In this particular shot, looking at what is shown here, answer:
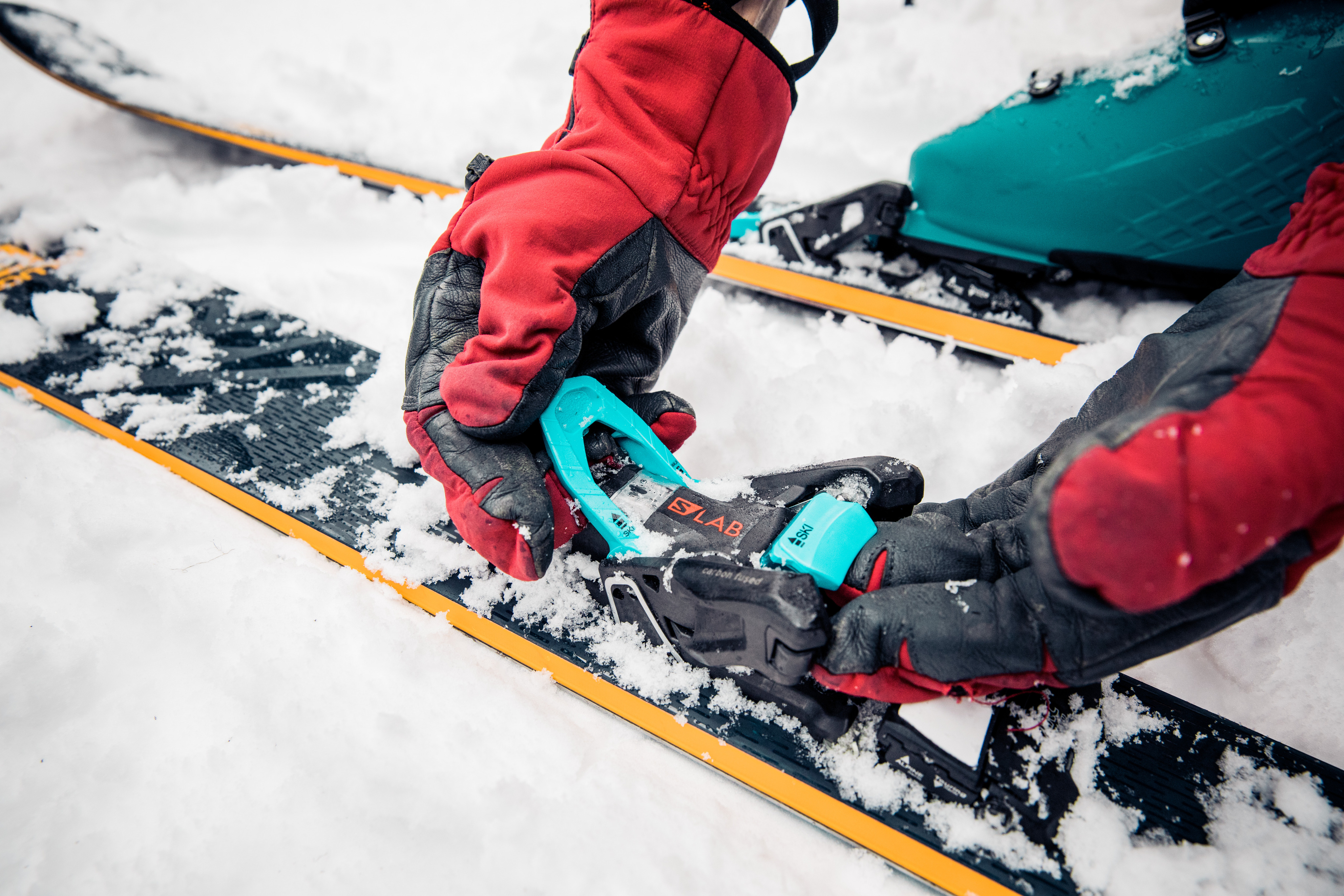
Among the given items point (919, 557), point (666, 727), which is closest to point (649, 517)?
point (666, 727)

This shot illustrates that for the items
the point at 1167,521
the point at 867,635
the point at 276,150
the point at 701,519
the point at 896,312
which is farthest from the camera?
the point at 276,150

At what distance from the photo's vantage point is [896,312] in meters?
2.24

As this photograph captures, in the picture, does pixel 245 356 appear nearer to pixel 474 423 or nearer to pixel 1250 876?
pixel 474 423

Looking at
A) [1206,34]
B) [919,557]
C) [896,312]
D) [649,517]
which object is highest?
[1206,34]

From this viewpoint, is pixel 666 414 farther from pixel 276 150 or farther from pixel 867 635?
pixel 276 150

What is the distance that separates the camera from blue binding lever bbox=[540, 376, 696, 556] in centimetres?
132

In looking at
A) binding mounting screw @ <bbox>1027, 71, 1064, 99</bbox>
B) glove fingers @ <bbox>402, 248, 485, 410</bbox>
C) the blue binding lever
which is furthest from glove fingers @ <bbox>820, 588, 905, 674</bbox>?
binding mounting screw @ <bbox>1027, 71, 1064, 99</bbox>

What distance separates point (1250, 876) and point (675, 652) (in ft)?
3.69

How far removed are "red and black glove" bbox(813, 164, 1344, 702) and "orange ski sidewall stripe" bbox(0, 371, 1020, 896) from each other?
0.95ft

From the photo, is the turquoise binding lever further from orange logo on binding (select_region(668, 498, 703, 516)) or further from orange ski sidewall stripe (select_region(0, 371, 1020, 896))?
orange ski sidewall stripe (select_region(0, 371, 1020, 896))

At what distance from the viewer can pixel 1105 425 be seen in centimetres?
80

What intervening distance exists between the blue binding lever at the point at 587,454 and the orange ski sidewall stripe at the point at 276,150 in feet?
6.71

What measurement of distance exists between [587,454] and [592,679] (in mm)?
522

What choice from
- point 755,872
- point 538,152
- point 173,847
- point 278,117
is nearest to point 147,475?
point 173,847
